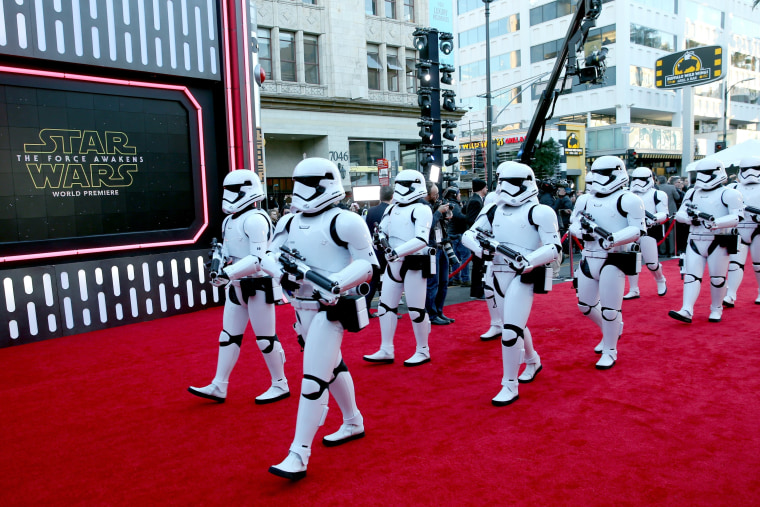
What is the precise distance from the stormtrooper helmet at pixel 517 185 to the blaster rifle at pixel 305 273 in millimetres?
1925

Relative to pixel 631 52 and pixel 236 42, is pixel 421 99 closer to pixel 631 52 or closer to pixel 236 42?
pixel 236 42

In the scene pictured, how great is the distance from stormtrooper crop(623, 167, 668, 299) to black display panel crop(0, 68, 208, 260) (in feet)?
22.5

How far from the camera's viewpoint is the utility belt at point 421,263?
582cm

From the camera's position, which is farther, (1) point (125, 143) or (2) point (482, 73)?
(2) point (482, 73)

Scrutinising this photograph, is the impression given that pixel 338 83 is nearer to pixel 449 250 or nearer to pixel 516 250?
pixel 449 250

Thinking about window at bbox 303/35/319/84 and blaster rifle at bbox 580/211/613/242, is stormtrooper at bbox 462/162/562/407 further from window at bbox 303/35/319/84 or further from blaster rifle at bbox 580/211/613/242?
window at bbox 303/35/319/84

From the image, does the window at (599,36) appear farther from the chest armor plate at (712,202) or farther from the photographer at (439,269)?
the photographer at (439,269)

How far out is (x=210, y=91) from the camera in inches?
379

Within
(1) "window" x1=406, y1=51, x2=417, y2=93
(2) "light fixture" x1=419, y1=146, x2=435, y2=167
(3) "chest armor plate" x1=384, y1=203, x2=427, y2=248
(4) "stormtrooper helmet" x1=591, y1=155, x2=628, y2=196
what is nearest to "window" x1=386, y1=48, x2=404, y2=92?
(1) "window" x1=406, y1=51, x2=417, y2=93

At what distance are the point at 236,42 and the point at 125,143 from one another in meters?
2.56

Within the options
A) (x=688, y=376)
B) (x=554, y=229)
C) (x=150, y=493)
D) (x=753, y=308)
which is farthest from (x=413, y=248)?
(x=753, y=308)

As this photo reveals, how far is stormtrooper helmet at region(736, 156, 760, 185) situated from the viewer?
25.1 ft

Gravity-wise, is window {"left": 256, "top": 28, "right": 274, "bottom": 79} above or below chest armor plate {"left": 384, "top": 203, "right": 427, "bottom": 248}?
above

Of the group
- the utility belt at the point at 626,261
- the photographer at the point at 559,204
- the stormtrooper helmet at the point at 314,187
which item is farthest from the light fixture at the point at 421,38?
the stormtrooper helmet at the point at 314,187
